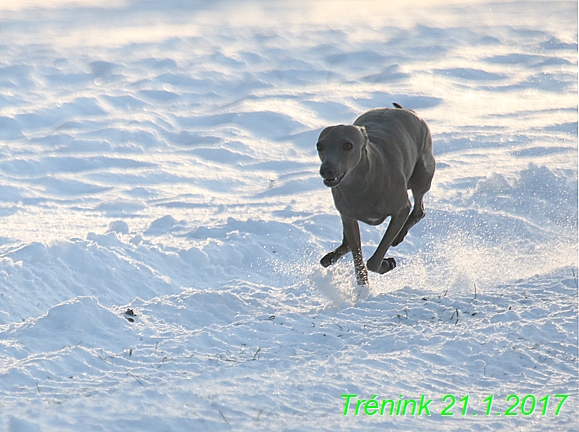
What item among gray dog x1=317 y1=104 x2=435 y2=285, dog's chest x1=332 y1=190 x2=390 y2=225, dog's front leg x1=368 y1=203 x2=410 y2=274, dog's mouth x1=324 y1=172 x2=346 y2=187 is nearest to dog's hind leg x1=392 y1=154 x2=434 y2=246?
gray dog x1=317 y1=104 x2=435 y2=285

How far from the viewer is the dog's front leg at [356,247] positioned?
264 inches

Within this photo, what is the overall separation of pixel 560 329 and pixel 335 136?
190 cm

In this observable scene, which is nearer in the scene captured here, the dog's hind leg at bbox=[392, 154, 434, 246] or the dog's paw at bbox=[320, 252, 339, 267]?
the dog's paw at bbox=[320, 252, 339, 267]

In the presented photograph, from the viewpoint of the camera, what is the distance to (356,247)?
675 centimetres

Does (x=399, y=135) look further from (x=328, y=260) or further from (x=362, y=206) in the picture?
(x=328, y=260)

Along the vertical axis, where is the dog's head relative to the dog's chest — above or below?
above

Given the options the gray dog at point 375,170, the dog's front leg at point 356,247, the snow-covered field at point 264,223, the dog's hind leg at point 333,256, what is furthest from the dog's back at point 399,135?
the snow-covered field at point 264,223

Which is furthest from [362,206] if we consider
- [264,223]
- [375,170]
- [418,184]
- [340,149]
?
[264,223]

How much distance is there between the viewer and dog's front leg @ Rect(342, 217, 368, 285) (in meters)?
6.72

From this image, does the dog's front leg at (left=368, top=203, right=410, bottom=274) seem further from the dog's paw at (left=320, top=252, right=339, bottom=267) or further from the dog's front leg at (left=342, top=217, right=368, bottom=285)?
the dog's paw at (left=320, top=252, right=339, bottom=267)

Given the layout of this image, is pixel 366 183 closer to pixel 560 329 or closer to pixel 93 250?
pixel 560 329

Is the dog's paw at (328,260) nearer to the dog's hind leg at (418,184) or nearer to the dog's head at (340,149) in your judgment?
the dog's hind leg at (418,184)

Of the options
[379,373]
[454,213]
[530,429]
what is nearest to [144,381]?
[379,373]

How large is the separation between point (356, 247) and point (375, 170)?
0.76 meters
